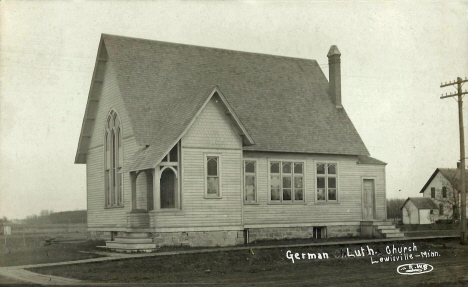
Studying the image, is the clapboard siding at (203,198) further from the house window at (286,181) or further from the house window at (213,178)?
the house window at (286,181)

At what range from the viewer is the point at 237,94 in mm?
32688

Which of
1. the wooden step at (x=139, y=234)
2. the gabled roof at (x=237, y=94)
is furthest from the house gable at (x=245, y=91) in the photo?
the wooden step at (x=139, y=234)

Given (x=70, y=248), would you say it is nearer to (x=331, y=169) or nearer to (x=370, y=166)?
(x=331, y=169)

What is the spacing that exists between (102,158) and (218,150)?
773cm

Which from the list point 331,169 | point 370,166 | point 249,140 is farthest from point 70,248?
point 370,166

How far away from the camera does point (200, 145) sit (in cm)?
2711

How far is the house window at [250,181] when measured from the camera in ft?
100

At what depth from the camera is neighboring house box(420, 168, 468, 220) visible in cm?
7804

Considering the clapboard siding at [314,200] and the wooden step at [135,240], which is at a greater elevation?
the clapboard siding at [314,200]

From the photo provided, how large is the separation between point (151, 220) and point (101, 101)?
915cm

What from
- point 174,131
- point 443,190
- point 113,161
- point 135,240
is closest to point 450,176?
point 443,190

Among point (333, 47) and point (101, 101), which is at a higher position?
point (333, 47)

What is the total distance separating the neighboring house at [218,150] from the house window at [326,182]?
0.07 meters

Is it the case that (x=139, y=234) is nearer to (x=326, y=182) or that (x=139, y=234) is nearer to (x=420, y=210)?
(x=326, y=182)
